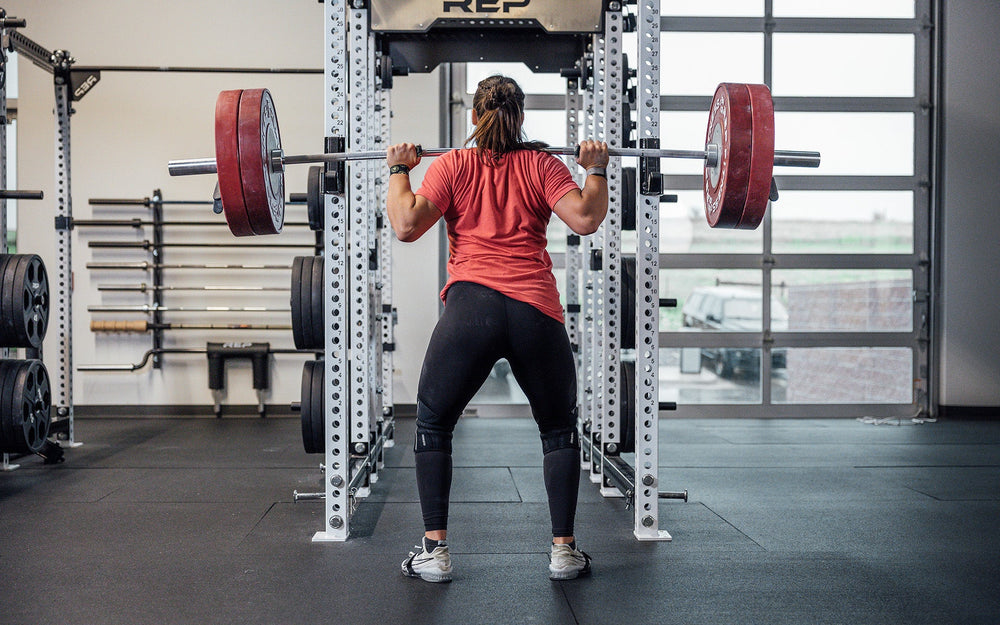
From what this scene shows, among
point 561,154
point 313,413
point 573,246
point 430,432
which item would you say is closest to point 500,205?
point 561,154

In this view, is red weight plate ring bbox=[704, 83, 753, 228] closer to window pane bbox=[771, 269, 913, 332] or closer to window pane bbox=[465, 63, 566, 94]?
window pane bbox=[465, 63, 566, 94]

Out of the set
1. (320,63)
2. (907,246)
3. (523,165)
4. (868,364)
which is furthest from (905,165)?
(523,165)

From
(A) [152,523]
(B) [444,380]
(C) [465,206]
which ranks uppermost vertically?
(C) [465,206]

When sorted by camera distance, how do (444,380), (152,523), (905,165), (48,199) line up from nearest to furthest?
(444,380), (152,523), (48,199), (905,165)

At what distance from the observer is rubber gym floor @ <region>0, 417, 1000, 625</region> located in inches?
74.4

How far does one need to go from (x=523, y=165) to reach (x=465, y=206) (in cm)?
18

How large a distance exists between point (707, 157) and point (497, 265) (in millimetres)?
718

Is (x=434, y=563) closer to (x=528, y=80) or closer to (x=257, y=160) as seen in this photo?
(x=257, y=160)

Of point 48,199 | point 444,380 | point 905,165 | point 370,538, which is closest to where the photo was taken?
point 444,380

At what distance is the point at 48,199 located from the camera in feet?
17.1

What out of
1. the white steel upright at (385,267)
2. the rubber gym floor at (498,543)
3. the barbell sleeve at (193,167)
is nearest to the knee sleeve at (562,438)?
the rubber gym floor at (498,543)

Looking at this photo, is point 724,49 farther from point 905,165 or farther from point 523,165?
point 523,165

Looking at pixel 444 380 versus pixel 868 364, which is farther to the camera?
pixel 868 364

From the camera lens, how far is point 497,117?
193 cm
